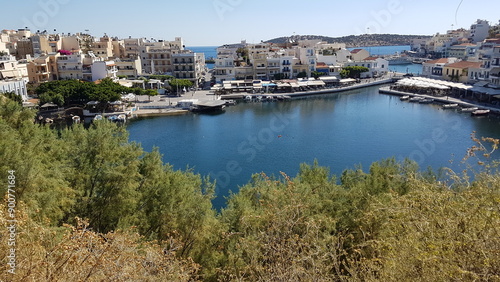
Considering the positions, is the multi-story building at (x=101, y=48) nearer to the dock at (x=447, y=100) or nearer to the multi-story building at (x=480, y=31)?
the dock at (x=447, y=100)

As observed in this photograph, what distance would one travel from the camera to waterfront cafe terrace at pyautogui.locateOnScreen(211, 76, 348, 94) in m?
33.6

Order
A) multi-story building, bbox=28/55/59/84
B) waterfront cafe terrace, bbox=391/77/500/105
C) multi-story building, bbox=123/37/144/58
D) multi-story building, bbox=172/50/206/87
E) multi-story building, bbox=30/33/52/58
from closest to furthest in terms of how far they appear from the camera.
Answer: waterfront cafe terrace, bbox=391/77/500/105 → multi-story building, bbox=28/55/59/84 → multi-story building, bbox=172/50/206/87 → multi-story building, bbox=30/33/52/58 → multi-story building, bbox=123/37/144/58

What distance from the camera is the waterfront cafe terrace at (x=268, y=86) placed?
110 ft

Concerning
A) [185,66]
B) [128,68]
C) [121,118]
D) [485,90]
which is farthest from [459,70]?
[128,68]

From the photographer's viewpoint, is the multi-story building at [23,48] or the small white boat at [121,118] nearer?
the small white boat at [121,118]

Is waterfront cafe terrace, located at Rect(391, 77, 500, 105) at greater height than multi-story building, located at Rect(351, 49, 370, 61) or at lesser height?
lesser

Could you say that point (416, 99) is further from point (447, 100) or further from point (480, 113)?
point (480, 113)

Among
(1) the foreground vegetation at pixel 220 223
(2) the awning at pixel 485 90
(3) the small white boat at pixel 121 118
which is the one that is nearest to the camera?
(1) the foreground vegetation at pixel 220 223

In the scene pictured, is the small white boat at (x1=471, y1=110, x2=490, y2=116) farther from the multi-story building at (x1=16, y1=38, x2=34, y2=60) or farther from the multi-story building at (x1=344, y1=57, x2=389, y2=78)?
the multi-story building at (x1=16, y1=38, x2=34, y2=60)

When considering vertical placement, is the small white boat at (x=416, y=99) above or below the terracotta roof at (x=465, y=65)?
below

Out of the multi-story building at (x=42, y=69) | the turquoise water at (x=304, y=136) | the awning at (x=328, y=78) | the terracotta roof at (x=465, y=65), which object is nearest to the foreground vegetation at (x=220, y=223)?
the turquoise water at (x=304, y=136)

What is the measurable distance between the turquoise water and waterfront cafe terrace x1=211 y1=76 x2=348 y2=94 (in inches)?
169

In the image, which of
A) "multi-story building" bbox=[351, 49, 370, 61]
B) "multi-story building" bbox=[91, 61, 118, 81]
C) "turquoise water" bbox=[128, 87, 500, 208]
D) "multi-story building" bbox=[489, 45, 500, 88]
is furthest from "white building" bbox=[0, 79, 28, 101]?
"multi-story building" bbox=[351, 49, 370, 61]

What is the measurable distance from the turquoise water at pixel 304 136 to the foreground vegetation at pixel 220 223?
16.5 ft
